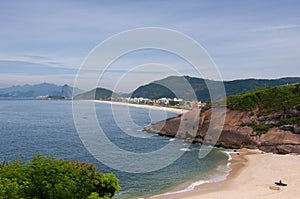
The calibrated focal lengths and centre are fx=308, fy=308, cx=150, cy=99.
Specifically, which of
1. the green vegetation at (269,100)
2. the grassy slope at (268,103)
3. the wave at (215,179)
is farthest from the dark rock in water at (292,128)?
the wave at (215,179)

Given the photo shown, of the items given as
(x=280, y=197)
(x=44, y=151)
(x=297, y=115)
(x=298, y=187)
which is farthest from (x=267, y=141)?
(x=44, y=151)

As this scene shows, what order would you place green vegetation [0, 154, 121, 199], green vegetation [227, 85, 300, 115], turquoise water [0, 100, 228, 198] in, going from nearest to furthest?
green vegetation [0, 154, 121, 199] < turquoise water [0, 100, 228, 198] < green vegetation [227, 85, 300, 115]

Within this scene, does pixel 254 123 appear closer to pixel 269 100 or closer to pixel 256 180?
pixel 269 100

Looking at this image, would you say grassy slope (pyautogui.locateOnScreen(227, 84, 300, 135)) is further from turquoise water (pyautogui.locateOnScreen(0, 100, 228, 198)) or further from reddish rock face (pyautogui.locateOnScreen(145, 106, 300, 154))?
turquoise water (pyautogui.locateOnScreen(0, 100, 228, 198))

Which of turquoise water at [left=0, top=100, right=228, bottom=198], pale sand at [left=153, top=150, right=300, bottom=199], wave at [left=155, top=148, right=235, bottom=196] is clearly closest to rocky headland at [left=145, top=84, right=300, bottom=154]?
turquoise water at [left=0, top=100, right=228, bottom=198]

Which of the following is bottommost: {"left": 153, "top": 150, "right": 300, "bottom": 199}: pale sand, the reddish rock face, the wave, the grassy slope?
the wave

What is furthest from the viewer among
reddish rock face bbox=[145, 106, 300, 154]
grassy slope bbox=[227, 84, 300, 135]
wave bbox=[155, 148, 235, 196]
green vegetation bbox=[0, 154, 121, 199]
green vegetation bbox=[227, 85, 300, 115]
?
green vegetation bbox=[227, 85, 300, 115]

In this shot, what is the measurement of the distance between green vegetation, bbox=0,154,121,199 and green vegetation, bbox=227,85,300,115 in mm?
56882

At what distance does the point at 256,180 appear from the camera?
41.5 meters

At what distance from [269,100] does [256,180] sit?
39411mm

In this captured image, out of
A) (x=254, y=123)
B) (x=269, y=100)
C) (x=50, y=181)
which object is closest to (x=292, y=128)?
(x=254, y=123)

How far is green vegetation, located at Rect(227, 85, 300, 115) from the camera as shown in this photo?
7225cm

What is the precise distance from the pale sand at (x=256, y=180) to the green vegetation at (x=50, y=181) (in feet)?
41.8

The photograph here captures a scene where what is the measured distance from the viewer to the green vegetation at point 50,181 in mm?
19250
